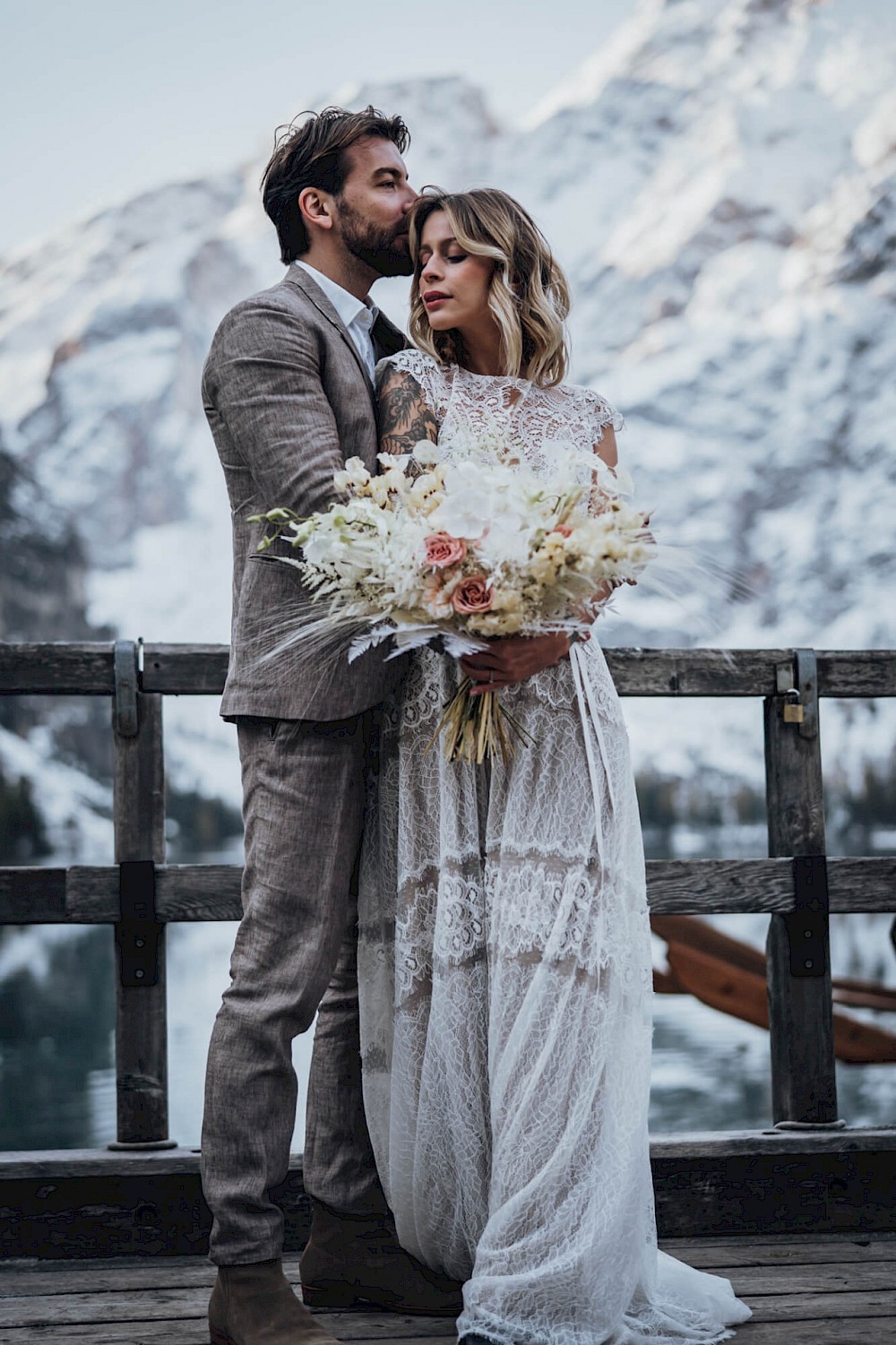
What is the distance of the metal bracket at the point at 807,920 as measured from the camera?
317cm

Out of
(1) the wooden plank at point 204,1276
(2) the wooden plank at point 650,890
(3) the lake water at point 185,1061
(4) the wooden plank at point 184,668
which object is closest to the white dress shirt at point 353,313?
(4) the wooden plank at point 184,668

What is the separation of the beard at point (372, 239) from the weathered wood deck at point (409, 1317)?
6.22ft

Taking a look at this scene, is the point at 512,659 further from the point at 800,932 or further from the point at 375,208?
the point at 800,932

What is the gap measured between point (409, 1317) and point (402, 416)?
1551mm

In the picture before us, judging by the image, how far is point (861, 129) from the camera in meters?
178

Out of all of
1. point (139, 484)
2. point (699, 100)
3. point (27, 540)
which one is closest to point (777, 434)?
point (699, 100)

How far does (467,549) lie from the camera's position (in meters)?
2.13

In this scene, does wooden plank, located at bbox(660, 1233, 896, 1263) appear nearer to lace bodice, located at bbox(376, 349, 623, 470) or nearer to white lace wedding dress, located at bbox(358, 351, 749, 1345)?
white lace wedding dress, located at bbox(358, 351, 749, 1345)

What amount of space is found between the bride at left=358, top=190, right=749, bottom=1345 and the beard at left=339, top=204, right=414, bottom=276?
60 mm

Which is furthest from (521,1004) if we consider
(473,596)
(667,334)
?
(667,334)

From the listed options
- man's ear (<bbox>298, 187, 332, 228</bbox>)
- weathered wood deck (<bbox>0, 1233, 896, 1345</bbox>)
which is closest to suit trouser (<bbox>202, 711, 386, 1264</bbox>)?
weathered wood deck (<bbox>0, 1233, 896, 1345</bbox>)

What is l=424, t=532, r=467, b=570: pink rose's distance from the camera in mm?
2109

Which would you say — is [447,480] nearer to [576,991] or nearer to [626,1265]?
[576,991]

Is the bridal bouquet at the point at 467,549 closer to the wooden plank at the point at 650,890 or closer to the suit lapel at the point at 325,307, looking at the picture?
the suit lapel at the point at 325,307
